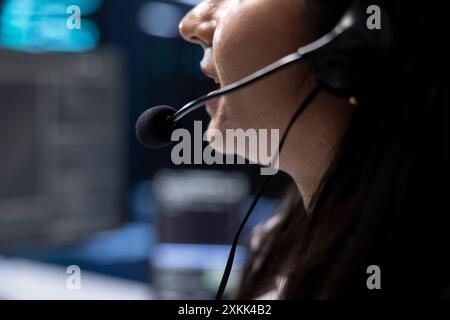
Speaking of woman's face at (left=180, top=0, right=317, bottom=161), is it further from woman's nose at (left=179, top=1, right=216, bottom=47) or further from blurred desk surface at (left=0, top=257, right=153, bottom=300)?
blurred desk surface at (left=0, top=257, right=153, bottom=300)

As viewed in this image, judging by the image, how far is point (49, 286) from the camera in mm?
1567

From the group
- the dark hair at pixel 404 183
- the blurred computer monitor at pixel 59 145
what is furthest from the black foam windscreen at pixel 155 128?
the blurred computer monitor at pixel 59 145

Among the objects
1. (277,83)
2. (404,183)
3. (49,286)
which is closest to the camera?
(404,183)

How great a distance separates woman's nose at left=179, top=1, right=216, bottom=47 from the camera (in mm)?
687

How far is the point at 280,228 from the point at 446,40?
475 millimetres

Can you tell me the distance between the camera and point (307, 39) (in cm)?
62

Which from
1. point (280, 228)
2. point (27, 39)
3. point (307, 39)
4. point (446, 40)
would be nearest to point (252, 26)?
point (307, 39)

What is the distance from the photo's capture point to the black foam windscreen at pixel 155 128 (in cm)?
67

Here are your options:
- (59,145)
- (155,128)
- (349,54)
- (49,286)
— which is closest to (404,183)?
(349,54)

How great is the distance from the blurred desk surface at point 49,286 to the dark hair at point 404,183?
1035 millimetres

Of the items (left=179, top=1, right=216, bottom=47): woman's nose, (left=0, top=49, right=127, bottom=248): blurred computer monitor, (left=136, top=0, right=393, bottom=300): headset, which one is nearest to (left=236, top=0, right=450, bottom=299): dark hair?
(left=136, top=0, right=393, bottom=300): headset

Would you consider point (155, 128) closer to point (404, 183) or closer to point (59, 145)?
point (404, 183)

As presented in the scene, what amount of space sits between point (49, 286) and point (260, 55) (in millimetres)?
1102

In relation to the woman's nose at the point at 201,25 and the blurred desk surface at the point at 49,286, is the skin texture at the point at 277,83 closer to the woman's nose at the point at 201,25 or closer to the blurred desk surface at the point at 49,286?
the woman's nose at the point at 201,25
